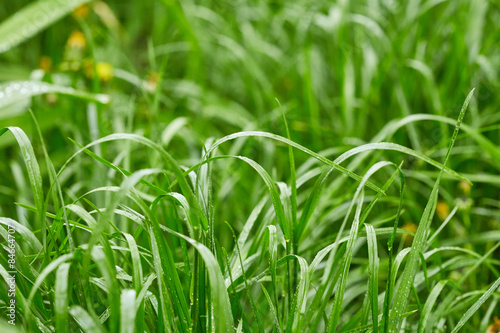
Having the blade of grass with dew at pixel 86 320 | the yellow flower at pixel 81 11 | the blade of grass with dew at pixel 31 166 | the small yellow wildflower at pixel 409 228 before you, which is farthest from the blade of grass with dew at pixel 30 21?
the small yellow wildflower at pixel 409 228

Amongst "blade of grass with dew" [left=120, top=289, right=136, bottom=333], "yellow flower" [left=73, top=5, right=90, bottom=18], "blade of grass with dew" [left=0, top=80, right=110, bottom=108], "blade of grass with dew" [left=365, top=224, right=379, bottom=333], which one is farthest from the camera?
"yellow flower" [left=73, top=5, right=90, bottom=18]

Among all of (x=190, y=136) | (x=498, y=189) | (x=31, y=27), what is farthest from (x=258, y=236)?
(x=31, y=27)

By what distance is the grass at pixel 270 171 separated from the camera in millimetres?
668

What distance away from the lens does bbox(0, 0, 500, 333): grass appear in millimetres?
668

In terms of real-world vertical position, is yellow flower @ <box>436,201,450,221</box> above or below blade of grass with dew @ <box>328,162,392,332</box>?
below

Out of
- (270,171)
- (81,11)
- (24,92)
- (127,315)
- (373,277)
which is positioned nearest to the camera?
(127,315)

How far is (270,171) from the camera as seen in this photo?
A: 1262 millimetres

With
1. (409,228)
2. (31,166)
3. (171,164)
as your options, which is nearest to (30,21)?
(31,166)

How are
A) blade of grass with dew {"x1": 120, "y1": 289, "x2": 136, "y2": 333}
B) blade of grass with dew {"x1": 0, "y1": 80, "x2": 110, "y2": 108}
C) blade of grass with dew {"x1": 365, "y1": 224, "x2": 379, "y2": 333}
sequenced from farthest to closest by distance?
blade of grass with dew {"x1": 0, "y1": 80, "x2": 110, "y2": 108}
blade of grass with dew {"x1": 365, "y1": 224, "x2": 379, "y2": 333}
blade of grass with dew {"x1": 120, "y1": 289, "x2": 136, "y2": 333}

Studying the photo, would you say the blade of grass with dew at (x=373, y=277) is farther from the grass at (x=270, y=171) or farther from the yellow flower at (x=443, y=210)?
the yellow flower at (x=443, y=210)

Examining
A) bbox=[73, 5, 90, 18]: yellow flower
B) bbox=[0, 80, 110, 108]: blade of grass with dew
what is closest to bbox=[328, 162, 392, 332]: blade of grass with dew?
bbox=[0, 80, 110, 108]: blade of grass with dew

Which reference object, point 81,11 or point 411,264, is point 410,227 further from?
point 81,11

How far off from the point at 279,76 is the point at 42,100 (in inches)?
26.7

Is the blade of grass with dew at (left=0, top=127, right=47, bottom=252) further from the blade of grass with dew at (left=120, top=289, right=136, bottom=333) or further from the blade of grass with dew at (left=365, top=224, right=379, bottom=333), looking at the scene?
the blade of grass with dew at (left=365, top=224, right=379, bottom=333)
